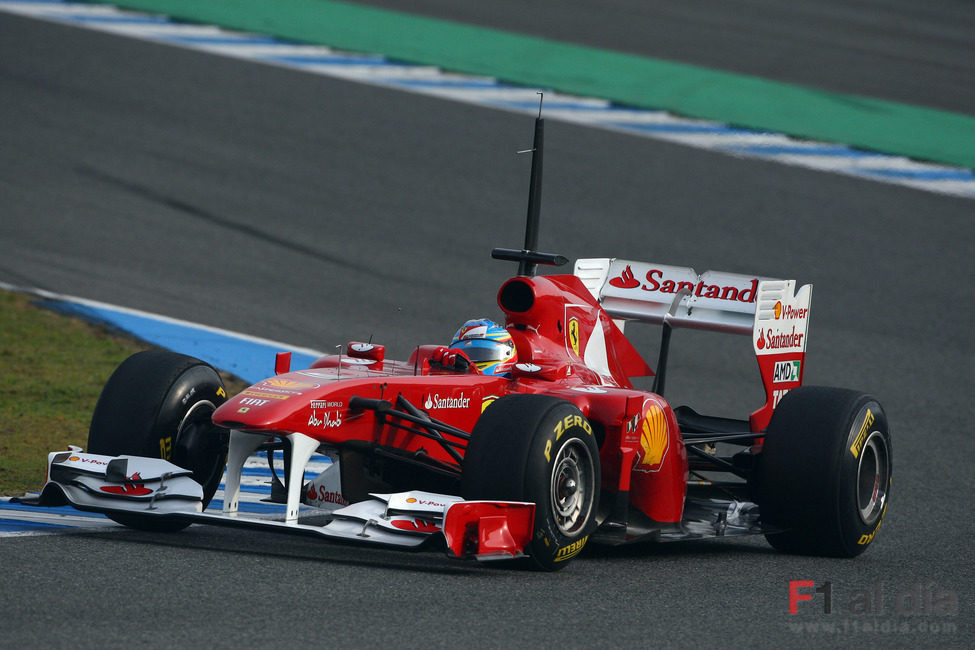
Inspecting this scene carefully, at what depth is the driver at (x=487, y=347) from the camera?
7629 millimetres

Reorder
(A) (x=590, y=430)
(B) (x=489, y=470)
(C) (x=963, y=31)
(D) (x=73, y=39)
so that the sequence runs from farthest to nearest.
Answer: (C) (x=963, y=31)
(D) (x=73, y=39)
(A) (x=590, y=430)
(B) (x=489, y=470)

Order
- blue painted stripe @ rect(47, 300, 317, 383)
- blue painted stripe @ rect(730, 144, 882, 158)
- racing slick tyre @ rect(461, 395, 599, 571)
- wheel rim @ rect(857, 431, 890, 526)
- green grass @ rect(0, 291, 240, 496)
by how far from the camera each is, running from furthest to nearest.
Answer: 1. blue painted stripe @ rect(730, 144, 882, 158)
2. blue painted stripe @ rect(47, 300, 317, 383)
3. green grass @ rect(0, 291, 240, 496)
4. wheel rim @ rect(857, 431, 890, 526)
5. racing slick tyre @ rect(461, 395, 599, 571)

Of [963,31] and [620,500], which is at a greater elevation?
[963,31]

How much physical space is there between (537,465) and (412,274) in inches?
307

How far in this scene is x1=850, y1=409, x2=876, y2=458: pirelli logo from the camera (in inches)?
307

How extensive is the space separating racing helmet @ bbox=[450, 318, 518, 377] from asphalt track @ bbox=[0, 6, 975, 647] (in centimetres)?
117

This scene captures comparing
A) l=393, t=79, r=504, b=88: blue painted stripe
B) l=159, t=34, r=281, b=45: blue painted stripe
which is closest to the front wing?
l=393, t=79, r=504, b=88: blue painted stripe

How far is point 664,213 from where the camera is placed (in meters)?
16.1

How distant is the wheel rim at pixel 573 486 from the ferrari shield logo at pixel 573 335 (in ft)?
4.56

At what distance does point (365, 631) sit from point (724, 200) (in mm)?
12054

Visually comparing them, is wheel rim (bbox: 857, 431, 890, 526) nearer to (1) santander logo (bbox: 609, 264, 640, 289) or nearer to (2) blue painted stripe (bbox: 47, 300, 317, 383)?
(1) santander logo (bbox: 609, 264, 640, 289)

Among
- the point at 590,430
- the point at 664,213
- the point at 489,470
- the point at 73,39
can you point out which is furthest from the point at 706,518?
the point at 73,39

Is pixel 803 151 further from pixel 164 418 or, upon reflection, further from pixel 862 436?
pixel 164 418

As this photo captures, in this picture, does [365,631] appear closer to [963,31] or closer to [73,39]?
[73,39]
